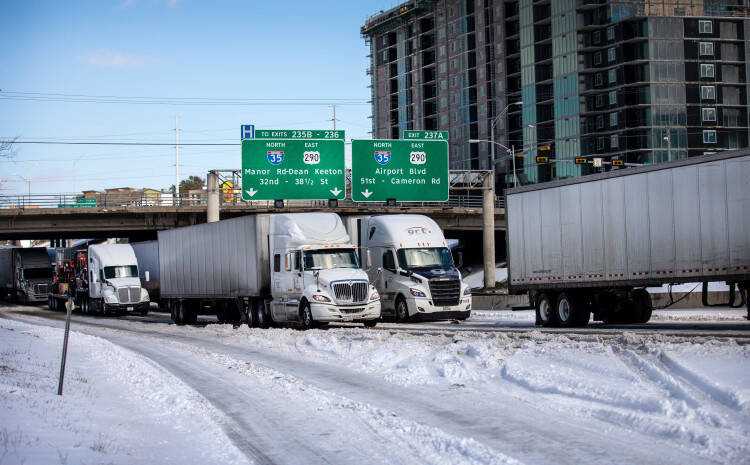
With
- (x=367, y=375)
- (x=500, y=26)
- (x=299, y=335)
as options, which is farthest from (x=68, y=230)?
(x=500, y=26)

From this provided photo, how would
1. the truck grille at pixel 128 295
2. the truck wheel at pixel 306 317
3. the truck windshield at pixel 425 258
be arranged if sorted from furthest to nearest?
the truck grille at pixel 128 295, the truck windshield at pixel 425 258, the truck wheel at pixel 306 317

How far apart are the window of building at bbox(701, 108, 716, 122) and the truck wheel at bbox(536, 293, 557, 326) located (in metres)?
90.5

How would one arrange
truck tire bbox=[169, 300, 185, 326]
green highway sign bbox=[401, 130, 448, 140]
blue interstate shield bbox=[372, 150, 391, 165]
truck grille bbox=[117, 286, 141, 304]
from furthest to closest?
truck grille bbox=[117, 286, 141, 304] < green highway sign bbox=[401, 130, 448, 140] < blue interstate shield bbox=[372, 150, 391, 165] < truck tire bbox=[169, 300, 185, 326]

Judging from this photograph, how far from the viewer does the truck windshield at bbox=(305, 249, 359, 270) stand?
32844 mm

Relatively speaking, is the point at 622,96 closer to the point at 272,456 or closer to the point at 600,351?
the point at 600,351

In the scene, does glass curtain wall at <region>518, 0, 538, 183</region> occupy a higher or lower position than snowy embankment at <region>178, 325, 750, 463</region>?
higher

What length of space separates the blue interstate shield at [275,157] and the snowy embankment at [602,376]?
2469 centimetres

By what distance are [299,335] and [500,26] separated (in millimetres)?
109570

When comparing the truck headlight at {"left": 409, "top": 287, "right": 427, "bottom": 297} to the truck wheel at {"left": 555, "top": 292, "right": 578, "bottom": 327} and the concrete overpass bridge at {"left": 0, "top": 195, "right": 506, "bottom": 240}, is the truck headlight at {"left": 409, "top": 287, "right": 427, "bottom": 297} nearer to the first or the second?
the truck wheel at {"left": 555, "top": 292, "right": 578, "bottom": 327}

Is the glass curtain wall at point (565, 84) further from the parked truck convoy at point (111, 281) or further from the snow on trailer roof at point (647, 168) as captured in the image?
the snow on trailer roof at point (647, 168)

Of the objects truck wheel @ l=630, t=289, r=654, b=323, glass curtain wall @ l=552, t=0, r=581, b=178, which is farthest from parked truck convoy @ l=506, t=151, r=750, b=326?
glass curtain wall @ l=552, t=0, r=581, b=178

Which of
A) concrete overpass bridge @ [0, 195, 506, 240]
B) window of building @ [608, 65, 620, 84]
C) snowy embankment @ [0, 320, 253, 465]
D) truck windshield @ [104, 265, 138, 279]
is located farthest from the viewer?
window of building @ [608, 65, 620, 84]

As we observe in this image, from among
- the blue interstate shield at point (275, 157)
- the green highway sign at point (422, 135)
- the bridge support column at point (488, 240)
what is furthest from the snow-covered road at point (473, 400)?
the bridge support column at point (488, 240)

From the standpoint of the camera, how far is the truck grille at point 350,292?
31.9 metres
